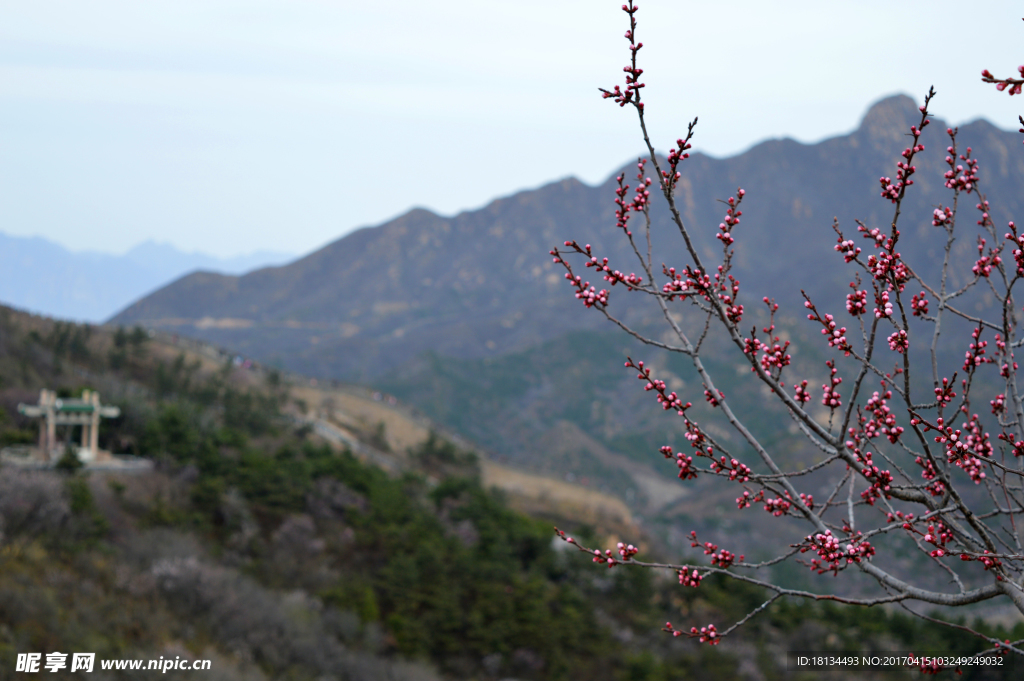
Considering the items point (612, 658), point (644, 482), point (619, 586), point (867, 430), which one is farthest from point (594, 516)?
point (644, 482)

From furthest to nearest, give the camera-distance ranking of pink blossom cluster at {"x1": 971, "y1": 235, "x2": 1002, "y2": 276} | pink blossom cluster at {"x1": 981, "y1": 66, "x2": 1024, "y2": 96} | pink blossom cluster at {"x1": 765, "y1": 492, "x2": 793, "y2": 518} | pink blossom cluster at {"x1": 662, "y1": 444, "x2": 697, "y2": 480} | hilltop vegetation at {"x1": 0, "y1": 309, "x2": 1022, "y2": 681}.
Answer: hilltop vegetation at {"x1": 0, "y1": 309, "x2": 1022, "y2": 681} < pink blossom cluster at {"x1": 765, "y1": 492, "x2": 793, "y2": 518} < pink blossom cluster at {"x1": 971, "y1": 235, "x2": 1002, "y2": 276} < pink blossom cluster at {"x1": 662, "y1": 444, "x2": 697, "y2": 480} < pink blossom cluster at {"x1": 981, "y1": 66, "x2": 1024, "y2": 96}

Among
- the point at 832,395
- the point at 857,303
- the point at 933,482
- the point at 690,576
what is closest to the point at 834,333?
the point at 857,303

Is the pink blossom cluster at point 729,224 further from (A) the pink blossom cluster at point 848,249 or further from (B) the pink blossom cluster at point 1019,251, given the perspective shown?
(B) the pink blossom cluster at point 1019,251

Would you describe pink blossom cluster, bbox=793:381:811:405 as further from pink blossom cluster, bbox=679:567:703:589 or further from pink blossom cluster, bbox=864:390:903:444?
pink blossom cluster, bbox=679:567:703:589

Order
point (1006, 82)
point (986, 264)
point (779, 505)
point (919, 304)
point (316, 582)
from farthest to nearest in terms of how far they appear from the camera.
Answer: point (316, 582), point (779, 505), point (986, 264), point (919, 304), point (1006, 82)

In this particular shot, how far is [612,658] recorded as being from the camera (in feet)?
80.8

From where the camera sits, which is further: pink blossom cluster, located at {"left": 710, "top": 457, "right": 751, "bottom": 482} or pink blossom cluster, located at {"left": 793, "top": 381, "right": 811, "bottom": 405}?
pink blossom cluster, located at {"left": 710, "top": 457, "right": 751, "bottom": 482}

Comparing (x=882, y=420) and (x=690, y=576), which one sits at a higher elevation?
(x=882, y=420)

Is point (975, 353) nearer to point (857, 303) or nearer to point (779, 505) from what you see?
point (857, 303)

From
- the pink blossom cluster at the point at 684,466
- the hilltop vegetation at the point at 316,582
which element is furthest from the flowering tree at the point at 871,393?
the hilltop vegetation at the point at 316,582

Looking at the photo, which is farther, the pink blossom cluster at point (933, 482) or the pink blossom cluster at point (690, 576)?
the pink blossom cluster at point (690, 576)

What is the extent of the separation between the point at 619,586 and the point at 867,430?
27406 millimetres

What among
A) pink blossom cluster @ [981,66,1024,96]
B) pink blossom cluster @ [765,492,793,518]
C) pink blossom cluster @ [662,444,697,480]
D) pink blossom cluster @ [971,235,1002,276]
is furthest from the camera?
pink blossom cluster @ [765,492,793,518]

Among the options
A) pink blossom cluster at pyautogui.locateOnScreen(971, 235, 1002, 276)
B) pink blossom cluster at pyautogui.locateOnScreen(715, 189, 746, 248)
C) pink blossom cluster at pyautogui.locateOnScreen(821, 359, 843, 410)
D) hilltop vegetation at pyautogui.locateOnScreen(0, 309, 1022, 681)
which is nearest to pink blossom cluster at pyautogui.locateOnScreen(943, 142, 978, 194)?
pink blossom cluster at pyautogui.locateOnScreen(971, 235, 1002, 276)
